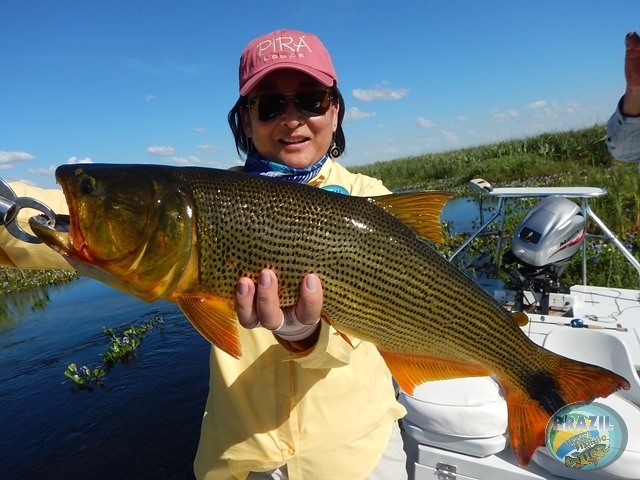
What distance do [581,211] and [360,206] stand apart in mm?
5005

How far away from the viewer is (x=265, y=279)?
190 cm

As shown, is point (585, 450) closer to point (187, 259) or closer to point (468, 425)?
point (468, 425)

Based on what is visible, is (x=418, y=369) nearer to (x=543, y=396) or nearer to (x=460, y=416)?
(x=543, y=396)

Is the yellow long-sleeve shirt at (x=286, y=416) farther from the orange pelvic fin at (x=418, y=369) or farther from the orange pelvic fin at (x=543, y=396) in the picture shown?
the orange pelvic fin at (x=543, y=396)

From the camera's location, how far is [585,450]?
9.85 ft

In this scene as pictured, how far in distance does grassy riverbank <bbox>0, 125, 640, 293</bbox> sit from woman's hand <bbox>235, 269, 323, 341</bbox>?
765cm

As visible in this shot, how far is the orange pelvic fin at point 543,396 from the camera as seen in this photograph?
234 centimetres

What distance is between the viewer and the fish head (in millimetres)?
1908

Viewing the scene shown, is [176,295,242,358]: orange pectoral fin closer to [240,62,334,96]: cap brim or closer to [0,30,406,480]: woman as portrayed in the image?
[0,30,406,480]: woman

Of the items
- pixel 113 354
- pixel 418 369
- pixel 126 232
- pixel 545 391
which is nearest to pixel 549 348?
pixel 545 391

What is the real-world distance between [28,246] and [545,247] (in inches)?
224

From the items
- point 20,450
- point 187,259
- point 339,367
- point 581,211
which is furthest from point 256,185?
point 20,450

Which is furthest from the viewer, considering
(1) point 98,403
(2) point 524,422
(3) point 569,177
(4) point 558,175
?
(4) point 558,175

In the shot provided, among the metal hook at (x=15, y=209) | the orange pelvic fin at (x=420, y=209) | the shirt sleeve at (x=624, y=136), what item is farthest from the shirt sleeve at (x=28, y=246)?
the shirt sleeve at (x=624, y=136)
